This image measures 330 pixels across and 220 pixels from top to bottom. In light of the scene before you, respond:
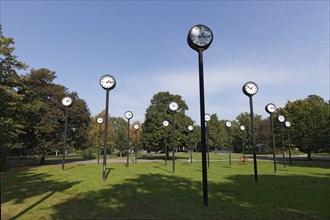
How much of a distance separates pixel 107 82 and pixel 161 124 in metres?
23.7

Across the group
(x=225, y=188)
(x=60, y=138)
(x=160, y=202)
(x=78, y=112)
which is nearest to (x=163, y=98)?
(x=78, y=112)

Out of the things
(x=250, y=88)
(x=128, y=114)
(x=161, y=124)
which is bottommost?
(x=161, y=124)

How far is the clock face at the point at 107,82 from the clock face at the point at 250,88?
7.93m

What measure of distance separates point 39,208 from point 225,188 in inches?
298

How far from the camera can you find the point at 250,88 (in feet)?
45.0

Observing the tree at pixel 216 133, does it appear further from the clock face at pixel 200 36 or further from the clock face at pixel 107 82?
the clock face at pixel 200 36

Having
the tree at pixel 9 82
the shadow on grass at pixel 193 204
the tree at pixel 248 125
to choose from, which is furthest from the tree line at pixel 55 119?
the tree at pixel 248 125

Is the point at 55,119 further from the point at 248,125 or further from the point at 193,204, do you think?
the point at 248,125

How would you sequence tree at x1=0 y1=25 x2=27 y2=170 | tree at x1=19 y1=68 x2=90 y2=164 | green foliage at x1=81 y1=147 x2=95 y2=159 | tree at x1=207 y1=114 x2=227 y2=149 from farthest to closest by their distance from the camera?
tree at x1=207 y1=114 x2=227 y2=149 < green foliage at x1=81 y1=147 x2=95 y2=159 < tree at x1=19 y1=68 x2=90 y2=164 < tree at x1=0 y1=25 x2=27 y2=170

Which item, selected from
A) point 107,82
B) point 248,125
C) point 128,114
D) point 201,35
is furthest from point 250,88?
point 248,125

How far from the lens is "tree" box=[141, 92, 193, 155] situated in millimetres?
36678

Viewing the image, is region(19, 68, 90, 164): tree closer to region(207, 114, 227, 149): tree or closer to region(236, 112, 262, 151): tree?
region(236, 112, 262, 151): tree

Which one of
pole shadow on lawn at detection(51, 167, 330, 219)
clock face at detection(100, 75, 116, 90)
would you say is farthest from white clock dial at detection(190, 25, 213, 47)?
clock face at detection(100, 75, 116, 90)

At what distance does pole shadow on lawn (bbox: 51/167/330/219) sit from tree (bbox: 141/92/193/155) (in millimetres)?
26378
